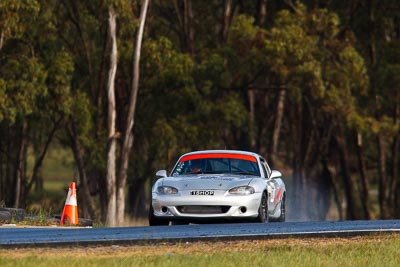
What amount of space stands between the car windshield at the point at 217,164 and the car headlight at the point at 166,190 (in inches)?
40.1

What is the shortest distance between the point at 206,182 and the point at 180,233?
267cm

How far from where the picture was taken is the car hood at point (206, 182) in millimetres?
19047

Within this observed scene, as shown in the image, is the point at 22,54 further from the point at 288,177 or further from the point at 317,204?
the point at 288,177

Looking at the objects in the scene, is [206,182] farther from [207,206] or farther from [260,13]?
[260,13]

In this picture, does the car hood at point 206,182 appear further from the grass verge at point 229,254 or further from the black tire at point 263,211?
the grass verge at point 229,254

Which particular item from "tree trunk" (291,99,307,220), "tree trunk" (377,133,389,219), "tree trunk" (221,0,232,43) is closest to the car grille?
"tree trunk" (221,0,232,43)

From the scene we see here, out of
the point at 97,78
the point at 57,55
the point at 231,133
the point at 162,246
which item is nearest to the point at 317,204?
the point at 231,133

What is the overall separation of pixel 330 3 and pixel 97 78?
381 inches

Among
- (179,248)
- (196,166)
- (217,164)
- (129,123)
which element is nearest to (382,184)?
(129,123)

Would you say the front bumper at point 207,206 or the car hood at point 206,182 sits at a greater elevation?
the car hood at point 206,182

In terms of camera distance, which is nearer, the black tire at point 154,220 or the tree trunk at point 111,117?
the black tire at point 154,220

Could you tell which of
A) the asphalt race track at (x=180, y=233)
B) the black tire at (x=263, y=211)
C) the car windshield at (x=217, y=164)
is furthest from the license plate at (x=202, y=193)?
the car windshield at (x=217, y=164)

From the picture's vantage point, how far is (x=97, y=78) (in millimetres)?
44500

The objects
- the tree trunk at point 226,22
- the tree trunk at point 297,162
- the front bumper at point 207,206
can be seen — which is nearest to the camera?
the front bumper at point 207,206
